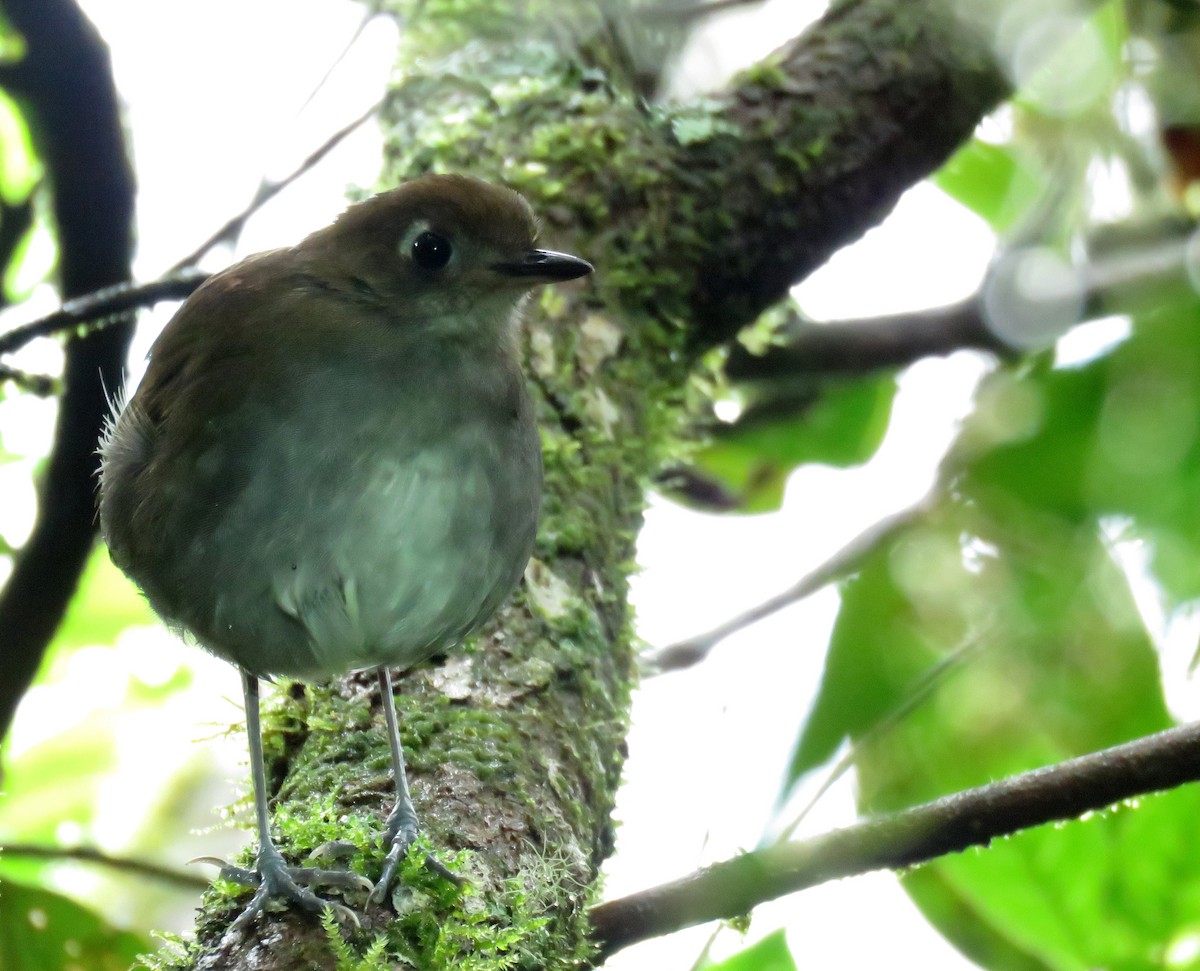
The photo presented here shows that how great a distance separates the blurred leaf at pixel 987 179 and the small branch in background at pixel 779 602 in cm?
130

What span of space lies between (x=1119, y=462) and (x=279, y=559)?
1.64 m

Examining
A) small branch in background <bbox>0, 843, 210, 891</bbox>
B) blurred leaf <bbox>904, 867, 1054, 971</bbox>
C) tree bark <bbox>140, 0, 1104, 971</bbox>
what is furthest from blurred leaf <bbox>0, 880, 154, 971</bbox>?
blurred leaf <bbox>904, 867, 1054, 971</bbox>

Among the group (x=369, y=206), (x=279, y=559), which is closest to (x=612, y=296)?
Result: (x=369, y=206)

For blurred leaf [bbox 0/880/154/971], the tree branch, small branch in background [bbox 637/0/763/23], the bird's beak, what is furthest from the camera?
small branch in background [bbox 637/0/763/23]

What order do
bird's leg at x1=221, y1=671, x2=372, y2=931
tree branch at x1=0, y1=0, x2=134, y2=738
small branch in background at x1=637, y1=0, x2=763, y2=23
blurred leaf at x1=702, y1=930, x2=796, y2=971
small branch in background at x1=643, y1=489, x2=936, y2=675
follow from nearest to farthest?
bird's leg at x1=221, y1=671, x2=372, y2=931 < tree branch at x1=0, y1=0, x2=134, y2=738 < blurred leaf at x1=702, y1=930, x2=796, y2=971 < small branch in background at x1=637, y1=0, x2=763, y2=23 < small branch in background at x1=643, y1=489, x2=936, y2=675

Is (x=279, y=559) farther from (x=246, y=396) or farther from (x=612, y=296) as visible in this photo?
(x=612, y=296)

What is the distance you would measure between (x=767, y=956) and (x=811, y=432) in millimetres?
1951

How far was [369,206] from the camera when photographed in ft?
9.05

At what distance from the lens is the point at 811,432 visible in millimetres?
4109

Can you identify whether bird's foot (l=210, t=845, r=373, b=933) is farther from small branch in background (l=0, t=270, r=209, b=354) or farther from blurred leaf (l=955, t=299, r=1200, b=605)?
blurred leaf (l=955, t=299, r=1200, b=605)

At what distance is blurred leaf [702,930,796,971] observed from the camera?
2.51 m

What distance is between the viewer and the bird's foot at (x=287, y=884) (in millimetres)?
2053

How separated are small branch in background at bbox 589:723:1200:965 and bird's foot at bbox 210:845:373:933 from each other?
0.54m

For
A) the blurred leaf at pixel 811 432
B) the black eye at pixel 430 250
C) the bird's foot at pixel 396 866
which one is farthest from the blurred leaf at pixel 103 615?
the bird's foot at pixel 396 866
